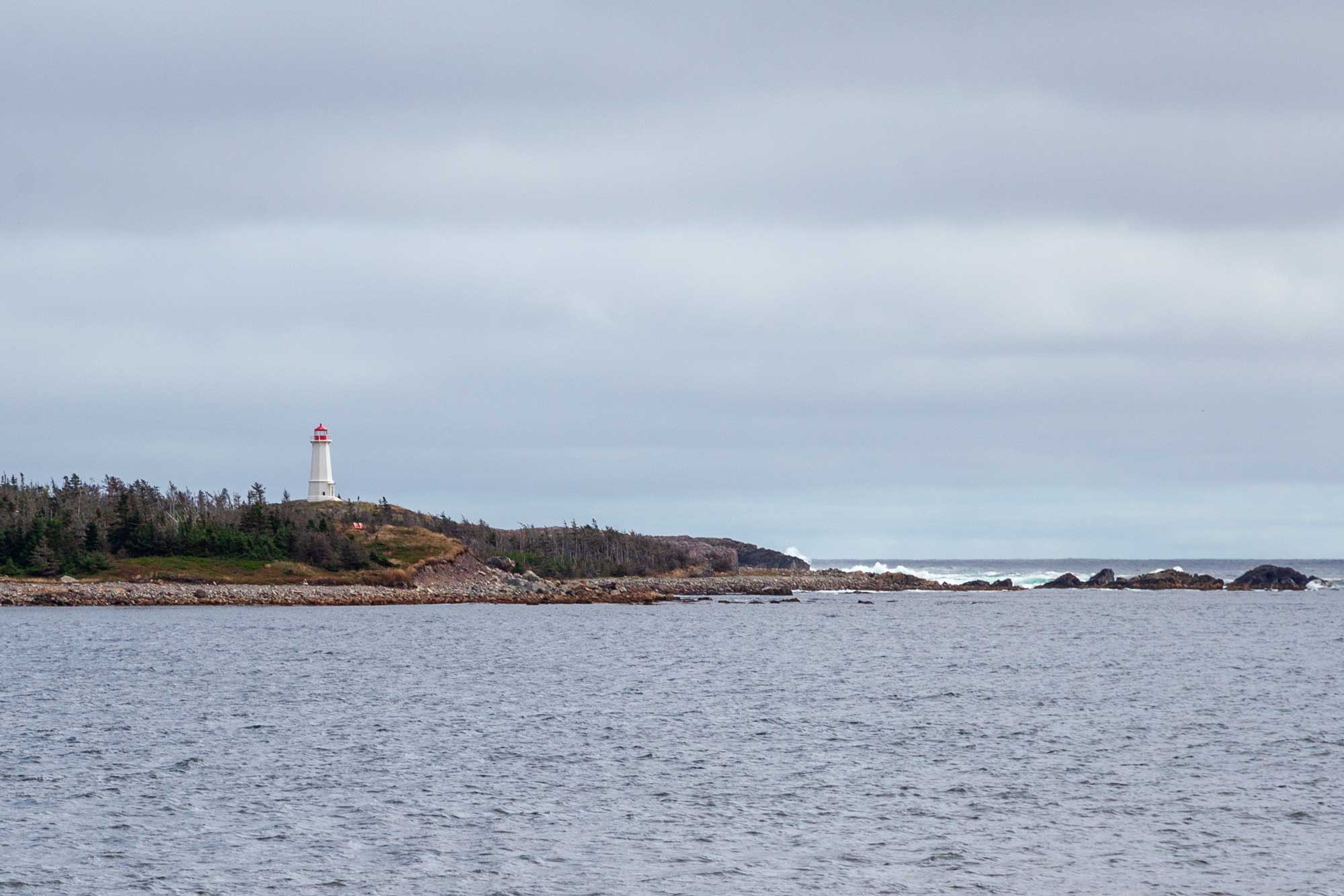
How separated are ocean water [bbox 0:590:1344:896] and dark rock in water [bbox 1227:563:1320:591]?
375 ft

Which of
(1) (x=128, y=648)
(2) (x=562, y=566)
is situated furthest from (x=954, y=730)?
(2) (x=562, y=566)

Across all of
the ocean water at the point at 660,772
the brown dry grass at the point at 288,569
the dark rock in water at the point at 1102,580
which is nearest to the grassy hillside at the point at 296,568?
the brown dry grass at the point at 288,569

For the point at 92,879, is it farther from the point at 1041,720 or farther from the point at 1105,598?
the point at 1105,598

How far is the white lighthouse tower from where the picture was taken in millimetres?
160250

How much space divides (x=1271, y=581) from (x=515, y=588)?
101 meters

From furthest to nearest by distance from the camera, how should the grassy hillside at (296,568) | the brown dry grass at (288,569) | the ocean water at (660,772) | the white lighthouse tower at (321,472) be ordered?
1. the white lighthouse tower at (321,472)
2. the grassy hillside at (296,568)
3. the brown dry grass at (288,569)
4. the ocean water at (660,772)

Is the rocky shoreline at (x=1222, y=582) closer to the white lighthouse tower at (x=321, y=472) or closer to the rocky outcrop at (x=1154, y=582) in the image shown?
the rocky outcrop at (x=1154, y=582)

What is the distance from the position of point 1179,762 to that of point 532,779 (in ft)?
52.2

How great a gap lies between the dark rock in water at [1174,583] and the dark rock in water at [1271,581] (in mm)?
2559

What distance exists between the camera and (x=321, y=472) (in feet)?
529

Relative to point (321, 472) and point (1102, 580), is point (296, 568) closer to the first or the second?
point (321, 472)

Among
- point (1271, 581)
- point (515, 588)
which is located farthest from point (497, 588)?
point (1271, 581)

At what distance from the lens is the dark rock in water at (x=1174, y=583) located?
593ft

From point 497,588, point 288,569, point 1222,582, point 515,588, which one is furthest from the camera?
point 1222,582
